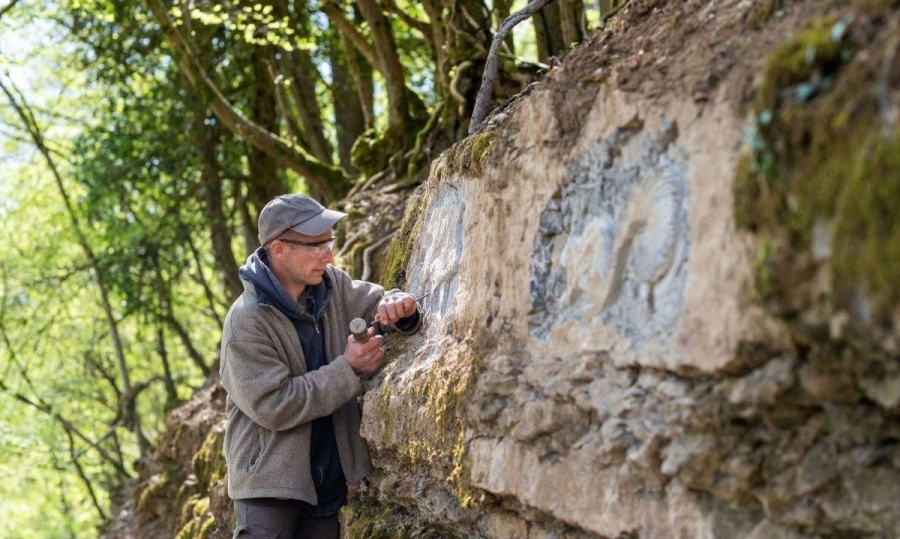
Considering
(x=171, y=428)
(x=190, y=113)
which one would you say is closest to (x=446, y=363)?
(x=171, y=428)

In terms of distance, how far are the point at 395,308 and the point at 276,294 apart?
638mm

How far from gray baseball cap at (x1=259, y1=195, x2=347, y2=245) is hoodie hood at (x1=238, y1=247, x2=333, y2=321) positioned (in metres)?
0.14

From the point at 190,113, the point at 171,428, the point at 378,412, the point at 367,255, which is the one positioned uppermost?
the point at 190,113

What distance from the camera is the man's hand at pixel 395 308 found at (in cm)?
518

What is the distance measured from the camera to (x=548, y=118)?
4.01 metres

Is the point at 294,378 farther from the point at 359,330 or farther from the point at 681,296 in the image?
the point at 681,296

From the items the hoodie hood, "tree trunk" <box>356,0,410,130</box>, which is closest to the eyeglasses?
the hoodie hood

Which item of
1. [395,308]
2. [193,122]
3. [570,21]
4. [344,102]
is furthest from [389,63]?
A: [395,308]

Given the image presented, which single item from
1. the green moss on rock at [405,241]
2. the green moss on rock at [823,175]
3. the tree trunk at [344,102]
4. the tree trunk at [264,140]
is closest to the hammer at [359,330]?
the green moss on rock at [405,241]

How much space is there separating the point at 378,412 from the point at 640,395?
2048 mm

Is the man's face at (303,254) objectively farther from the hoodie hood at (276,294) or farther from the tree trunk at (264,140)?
the tree trunk at (264,140)

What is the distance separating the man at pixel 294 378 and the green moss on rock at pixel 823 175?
2.56m

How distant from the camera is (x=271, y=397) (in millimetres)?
4762

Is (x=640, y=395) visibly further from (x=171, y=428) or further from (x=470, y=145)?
(x=171, y=428)
